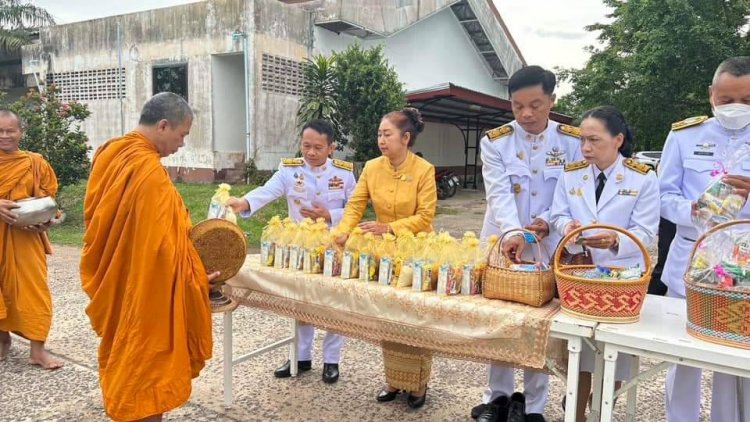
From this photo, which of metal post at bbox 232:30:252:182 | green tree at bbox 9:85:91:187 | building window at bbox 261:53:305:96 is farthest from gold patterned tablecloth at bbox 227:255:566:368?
building window at bbox 261:53:305:96

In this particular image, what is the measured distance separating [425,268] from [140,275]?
1.25m

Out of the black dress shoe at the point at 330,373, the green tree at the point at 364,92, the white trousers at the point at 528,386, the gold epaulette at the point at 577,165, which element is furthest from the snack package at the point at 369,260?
the green tree at the point at 364,92

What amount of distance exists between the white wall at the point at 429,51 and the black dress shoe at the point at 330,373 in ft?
35.9

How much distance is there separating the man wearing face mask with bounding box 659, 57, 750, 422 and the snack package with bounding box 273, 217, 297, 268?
1.89 metres

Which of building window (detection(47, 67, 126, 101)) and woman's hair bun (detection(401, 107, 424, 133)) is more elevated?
building window (detection(47, 67, 126, 101))

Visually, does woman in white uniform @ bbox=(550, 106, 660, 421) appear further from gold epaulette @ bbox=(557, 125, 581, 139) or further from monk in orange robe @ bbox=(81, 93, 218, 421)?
monk in orange robe @ bbox=(81, 93, 218, 421)

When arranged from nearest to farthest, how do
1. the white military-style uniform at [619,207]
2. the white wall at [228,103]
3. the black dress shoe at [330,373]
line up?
1. the white military-style uniform at [619,207]
2. the black dress shoe at [330,373]
3. the white wall at [228,103]

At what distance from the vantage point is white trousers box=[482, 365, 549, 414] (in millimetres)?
2912


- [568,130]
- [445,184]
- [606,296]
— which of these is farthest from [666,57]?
[606,296]

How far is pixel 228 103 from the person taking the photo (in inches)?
500

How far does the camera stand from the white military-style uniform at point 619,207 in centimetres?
241

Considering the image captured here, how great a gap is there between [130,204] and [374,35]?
1314cm

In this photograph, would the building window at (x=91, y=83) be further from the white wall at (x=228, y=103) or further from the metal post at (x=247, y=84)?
the metal post at (x=247, y=84)

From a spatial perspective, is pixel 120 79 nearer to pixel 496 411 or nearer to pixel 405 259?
pixel 405 259
